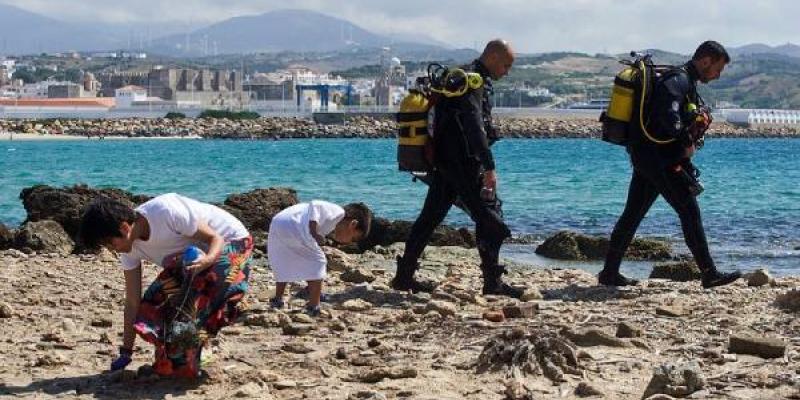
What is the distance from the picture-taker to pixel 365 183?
117ft

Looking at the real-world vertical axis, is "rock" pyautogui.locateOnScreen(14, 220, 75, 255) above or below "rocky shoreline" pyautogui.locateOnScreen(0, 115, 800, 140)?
above

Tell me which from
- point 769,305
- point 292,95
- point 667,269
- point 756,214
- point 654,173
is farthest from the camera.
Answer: point 292,95

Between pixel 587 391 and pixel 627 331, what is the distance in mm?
1288

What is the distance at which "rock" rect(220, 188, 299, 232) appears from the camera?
16219 mm

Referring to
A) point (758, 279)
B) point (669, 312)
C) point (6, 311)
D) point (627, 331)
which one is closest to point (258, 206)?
point (758, 279)

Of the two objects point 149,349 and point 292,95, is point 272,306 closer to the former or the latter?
point 149,349

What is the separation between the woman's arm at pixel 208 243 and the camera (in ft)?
19.8

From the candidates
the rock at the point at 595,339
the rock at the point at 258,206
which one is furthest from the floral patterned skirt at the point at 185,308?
the rock at the point at 258,206

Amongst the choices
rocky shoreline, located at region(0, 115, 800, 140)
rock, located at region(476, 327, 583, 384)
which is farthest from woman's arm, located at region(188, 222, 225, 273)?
rocky shoreline, located at region(0, 115, 800, 140)

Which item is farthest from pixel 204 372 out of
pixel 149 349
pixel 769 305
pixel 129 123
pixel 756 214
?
pixel 129 123

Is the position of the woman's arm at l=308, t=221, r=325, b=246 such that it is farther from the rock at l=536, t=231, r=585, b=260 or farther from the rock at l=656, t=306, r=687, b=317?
the rock at l=536, t=231, r=585, b=260

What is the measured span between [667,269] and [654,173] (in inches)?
126

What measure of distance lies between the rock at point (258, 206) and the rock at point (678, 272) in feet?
17.6

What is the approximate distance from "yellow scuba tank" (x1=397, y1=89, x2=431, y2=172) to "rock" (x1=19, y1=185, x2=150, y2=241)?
22.1 ft
